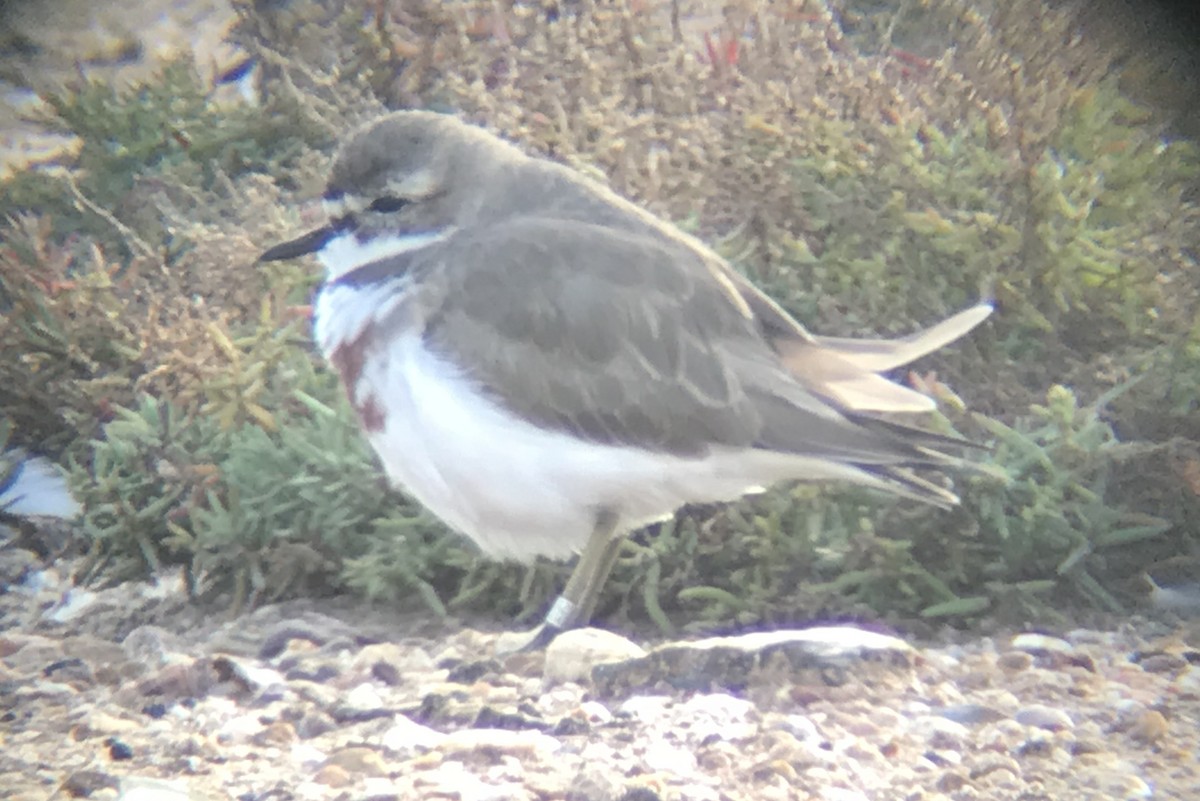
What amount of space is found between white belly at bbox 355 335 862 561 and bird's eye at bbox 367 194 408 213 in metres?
0.15

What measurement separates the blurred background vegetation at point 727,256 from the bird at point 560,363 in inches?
4.6

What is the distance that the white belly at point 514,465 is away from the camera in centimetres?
136

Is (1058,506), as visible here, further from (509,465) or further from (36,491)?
(36,491)

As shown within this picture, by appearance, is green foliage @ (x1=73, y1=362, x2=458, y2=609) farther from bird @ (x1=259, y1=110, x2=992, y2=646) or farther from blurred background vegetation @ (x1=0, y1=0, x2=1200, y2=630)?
bird @ (x1=259, y1=110, x2=992, y2=646)

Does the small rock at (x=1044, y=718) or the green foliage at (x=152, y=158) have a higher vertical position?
the green foliage at (x=152, y=158)

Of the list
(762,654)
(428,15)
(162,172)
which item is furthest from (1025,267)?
(162,172)

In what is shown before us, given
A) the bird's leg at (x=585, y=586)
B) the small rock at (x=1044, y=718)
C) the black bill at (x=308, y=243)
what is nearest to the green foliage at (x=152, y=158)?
the black bill at (x=308, y=243)

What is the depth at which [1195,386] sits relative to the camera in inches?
58.7

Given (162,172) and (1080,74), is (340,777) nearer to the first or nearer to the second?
(162,172)

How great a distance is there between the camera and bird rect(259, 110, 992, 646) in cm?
136

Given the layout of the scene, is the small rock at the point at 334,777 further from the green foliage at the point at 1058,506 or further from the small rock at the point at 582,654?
the green foliage at the point at 1058,506

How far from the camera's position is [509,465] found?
1357 millimetres

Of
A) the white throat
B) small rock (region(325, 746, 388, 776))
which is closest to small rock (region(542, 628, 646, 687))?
small rock (region(325, 746, 388, 776))

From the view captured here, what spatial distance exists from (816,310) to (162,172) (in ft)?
2.79
